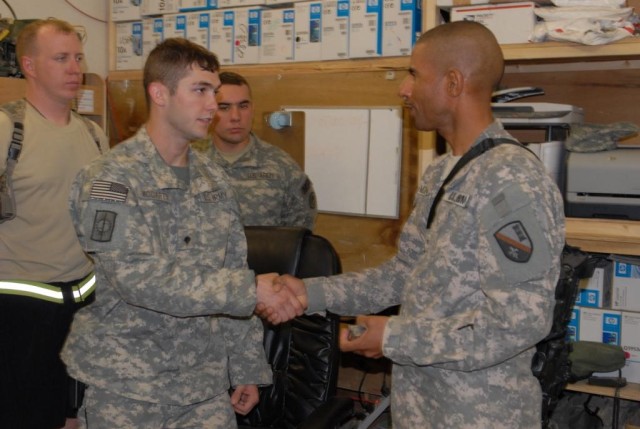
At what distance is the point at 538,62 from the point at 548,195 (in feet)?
4.80

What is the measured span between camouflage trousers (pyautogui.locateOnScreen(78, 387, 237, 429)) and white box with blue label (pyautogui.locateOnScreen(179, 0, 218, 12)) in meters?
2.37

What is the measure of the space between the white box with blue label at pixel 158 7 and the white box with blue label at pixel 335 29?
0.89 metres

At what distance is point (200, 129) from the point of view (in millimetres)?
1890

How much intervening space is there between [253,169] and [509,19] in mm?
1248

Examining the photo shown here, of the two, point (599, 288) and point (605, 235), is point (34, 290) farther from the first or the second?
point (599, 288)

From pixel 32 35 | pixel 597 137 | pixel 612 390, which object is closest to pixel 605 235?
pixel 597 137

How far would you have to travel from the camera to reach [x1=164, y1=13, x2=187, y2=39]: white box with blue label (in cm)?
369

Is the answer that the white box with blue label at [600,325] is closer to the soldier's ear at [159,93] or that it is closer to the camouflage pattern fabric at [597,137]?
the camouflage pattern fabric at [597,137]

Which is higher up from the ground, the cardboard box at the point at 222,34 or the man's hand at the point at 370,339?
the cardboard box at the point at 222,34

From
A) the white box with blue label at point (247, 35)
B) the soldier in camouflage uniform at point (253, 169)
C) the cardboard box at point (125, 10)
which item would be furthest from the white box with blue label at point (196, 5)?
the soldier in camouflage uniform at point (253, 169)

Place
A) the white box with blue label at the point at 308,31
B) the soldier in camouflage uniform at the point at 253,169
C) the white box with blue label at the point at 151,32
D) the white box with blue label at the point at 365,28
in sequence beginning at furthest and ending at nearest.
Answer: the white box with blue label at the point at 151,32 < the white box with blue label at the point at 308,31 < the white box with blue label at the point at 365,28 < the soldier in camouflage uniform at the point at 253,169

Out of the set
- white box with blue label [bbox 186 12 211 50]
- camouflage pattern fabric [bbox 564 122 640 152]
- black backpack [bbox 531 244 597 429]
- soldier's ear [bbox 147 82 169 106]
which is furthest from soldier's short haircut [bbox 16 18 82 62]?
black backpack [bbox 531 244 597 429]

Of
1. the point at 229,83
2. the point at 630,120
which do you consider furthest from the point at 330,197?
the point at 630,120

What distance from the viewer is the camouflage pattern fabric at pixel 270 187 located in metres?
3.04
